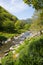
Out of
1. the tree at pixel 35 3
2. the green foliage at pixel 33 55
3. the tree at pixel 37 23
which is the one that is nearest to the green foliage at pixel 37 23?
the tree at pixel 37 23

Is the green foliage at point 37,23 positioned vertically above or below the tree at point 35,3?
below

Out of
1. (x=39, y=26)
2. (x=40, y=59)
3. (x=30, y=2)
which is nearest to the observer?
(x=40, y=59)

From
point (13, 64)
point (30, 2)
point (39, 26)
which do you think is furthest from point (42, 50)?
point (39, 26)

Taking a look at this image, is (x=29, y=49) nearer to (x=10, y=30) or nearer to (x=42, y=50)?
(x=42, y=50)

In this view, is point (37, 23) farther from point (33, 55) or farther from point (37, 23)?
point (33, 55)

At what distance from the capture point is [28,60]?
52.6 feet

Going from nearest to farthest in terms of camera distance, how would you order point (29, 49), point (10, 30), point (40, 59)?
point (40, 59) < point (29, 49) < point (10, 30)

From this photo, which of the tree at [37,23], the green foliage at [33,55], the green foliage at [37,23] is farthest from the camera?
the tree at [37,23]

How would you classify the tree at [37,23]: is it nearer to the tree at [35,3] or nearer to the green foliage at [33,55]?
the tree at [35,3]

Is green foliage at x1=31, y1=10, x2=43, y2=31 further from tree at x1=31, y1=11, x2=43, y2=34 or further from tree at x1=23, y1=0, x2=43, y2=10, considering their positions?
tree at x1=23, y1=0, x2=43, y2=10

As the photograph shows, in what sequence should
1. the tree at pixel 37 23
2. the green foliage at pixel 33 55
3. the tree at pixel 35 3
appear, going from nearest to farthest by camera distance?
the green foliage at pixel 33 55 < the tree at pixel 35 3 < the tree at pixel 37 23

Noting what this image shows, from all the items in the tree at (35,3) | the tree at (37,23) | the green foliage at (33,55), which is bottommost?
the tree at (37,23)

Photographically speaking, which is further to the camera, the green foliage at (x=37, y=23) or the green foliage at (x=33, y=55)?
the green foliage at (x=37, y=23)

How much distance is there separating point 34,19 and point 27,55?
2214 inches
